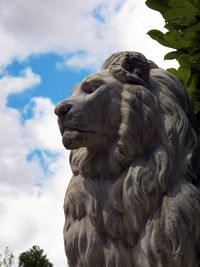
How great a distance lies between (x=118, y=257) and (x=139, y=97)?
1.08 meters

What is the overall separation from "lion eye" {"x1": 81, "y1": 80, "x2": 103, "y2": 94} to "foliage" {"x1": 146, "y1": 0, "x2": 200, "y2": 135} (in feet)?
2.78

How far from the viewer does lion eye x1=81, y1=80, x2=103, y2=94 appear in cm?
289

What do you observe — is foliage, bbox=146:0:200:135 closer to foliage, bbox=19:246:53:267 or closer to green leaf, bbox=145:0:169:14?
green leaf, bbox=145:0:169:14

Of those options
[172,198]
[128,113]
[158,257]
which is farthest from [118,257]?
[128,113]

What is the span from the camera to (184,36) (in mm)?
3295

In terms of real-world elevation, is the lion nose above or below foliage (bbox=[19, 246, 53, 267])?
below

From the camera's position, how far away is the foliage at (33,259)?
94.4ft

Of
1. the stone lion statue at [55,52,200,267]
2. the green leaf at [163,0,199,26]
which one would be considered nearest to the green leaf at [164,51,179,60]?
the green leaf at [163,0,199,26]

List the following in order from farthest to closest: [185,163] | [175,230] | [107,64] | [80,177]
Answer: [107,64] → [80,177] → [185,163] → [175,230]

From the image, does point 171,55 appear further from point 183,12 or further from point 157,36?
point 183,12

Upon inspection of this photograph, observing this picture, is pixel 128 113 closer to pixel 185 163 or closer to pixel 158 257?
pixel 185 163

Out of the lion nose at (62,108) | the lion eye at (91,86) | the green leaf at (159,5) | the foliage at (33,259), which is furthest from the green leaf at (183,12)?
the foliage at (33,259)

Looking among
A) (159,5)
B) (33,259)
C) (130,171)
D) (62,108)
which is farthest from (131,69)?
(33,259)

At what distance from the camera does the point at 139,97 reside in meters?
2.84
